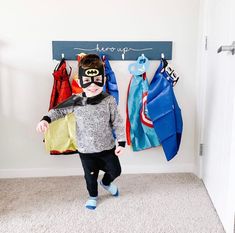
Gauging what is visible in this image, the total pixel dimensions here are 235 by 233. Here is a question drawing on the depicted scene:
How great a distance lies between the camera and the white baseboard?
235 centimetres

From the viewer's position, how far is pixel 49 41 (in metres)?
2.19

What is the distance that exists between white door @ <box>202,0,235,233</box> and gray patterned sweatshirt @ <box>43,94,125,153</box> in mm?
569

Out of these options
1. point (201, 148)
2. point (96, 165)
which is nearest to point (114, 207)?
point (96, 165)

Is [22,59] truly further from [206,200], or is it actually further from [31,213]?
[206,200]

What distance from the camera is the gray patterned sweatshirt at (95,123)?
1.83 metres

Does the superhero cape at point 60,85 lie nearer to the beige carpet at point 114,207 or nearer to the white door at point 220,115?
the beige carpet at point 114,207

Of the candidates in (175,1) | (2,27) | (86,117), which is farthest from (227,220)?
(2,27)

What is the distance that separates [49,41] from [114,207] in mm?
1218

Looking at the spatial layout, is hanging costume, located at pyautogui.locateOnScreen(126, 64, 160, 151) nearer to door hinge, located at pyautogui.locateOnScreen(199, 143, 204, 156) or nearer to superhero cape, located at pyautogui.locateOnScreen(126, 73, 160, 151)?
superhero cape, located at pyautogui.locateOnScreen(126, 73, 160, 151)

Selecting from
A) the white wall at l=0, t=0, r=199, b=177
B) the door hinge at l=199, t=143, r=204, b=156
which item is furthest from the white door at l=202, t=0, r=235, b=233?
the white wall at l=0, t=0, r=199, b=177

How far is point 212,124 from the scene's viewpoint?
6.41 feet

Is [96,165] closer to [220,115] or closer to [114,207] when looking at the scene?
[114,207]

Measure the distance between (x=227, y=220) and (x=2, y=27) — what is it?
1873 millimetres

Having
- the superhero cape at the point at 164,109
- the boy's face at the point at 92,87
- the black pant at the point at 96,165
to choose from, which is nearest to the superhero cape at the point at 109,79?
the superhero cape at the point at 164,109
